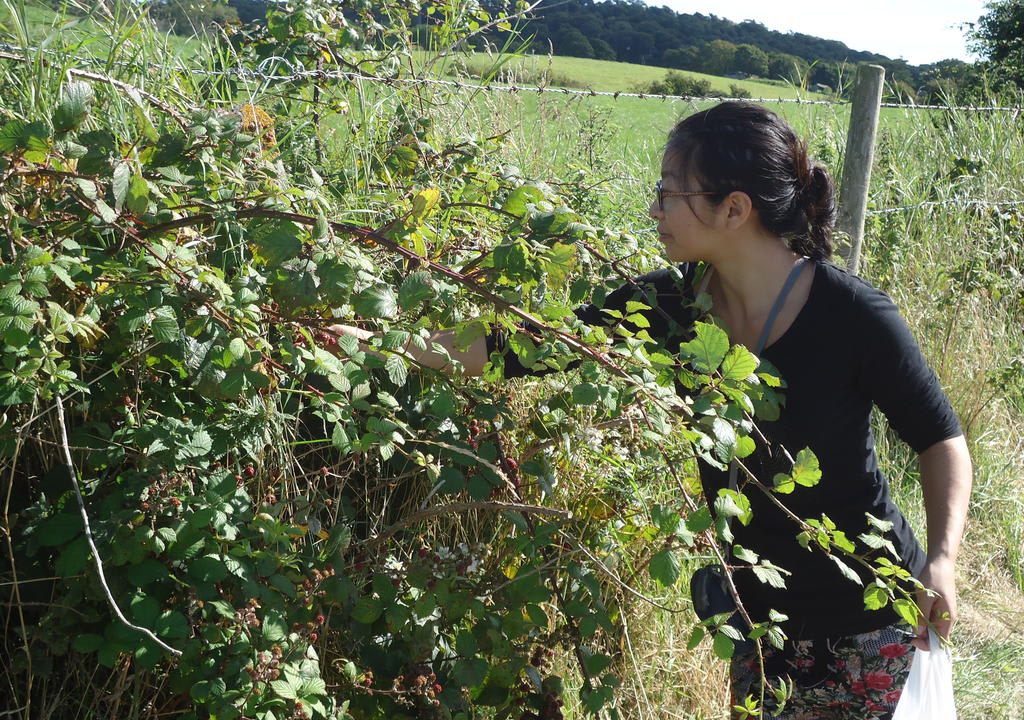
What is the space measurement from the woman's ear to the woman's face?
36 millimetres

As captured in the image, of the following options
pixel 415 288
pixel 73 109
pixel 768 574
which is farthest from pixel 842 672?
pixel 73 109

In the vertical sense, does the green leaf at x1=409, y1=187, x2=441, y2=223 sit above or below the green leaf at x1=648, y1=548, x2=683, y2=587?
above

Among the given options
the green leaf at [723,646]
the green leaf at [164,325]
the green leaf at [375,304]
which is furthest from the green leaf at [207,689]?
the green leaf at [723,646]

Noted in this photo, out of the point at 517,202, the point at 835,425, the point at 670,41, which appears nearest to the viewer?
the point at 517,202

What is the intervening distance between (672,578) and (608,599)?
117 cm

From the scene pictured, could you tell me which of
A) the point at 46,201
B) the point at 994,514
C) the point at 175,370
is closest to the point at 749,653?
the point at 175,370

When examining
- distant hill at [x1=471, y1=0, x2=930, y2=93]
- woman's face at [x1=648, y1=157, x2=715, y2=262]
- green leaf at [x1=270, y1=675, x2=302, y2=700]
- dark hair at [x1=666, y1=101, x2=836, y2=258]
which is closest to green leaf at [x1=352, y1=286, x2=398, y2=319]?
green leaf at [x1=270, y1=675, x2=302, y2=700]

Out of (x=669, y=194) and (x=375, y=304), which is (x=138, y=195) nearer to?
(x=375, y=304)

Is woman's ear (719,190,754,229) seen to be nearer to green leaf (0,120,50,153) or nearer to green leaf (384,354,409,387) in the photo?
green leaf (384,354,409,387)

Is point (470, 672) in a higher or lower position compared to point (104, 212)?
lower

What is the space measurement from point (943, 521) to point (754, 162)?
83cm

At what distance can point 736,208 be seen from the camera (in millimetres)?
1982

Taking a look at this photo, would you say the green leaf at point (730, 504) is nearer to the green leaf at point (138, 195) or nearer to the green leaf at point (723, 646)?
the green leaf at point (723, 646)

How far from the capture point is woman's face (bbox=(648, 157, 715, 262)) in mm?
1984
